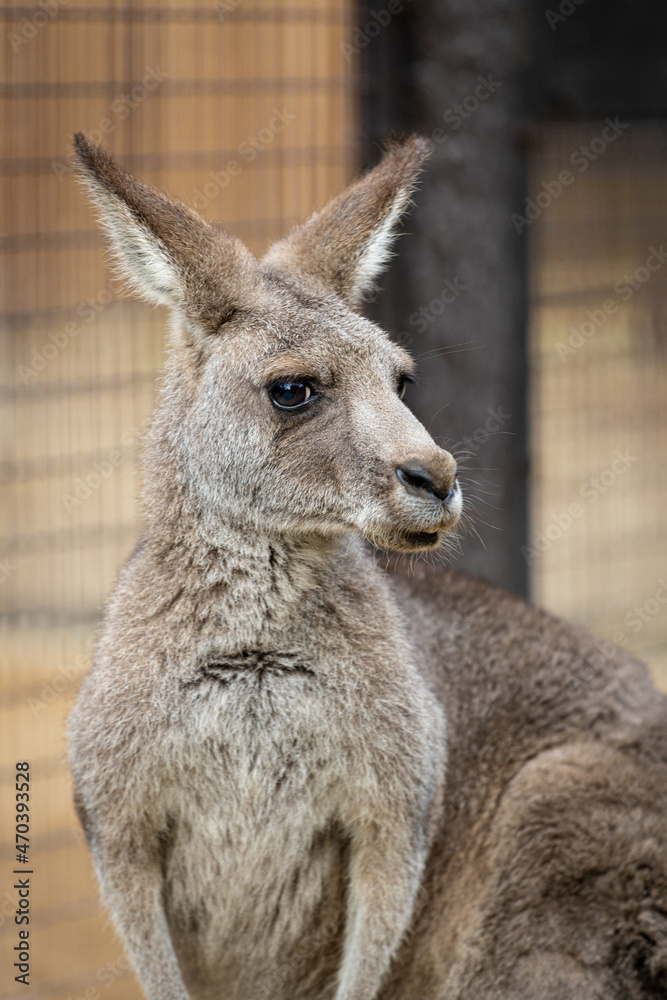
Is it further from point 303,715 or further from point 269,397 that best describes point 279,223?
point 303,715

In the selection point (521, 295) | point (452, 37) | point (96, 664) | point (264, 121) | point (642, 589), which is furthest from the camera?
point (642, 589)

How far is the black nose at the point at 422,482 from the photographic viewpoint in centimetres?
310

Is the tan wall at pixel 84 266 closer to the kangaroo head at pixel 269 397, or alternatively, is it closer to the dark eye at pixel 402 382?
the kangaroo head at pixel 269 397

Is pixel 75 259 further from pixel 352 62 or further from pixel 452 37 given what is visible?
pixel 452 37

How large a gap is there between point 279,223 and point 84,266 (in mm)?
1048

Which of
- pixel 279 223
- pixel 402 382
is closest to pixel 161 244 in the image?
pixel 402 382

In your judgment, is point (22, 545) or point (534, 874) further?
point (22, 545)

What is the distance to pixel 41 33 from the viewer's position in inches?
233

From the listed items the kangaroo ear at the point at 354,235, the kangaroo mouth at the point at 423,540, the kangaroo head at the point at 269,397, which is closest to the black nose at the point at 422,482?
the kangaroo head at the point at 269,397

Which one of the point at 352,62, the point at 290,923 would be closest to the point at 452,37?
the point at 352,62

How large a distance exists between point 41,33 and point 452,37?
1.98 metres

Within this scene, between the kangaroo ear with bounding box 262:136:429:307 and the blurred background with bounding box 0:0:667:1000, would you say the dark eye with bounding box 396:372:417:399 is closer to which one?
the kangaroo ear with bounding box 262:136:429:307

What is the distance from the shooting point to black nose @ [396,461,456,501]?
122 inches

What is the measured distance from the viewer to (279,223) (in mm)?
Result: 6418
